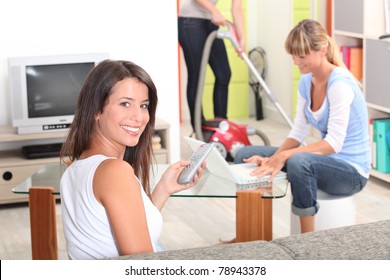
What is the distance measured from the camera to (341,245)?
188cm

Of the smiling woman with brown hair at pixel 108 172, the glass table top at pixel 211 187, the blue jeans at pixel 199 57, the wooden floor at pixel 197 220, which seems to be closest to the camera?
the smiling woman with brown hair at pixel 108 172

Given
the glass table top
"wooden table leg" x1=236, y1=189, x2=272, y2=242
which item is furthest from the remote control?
the glass table top

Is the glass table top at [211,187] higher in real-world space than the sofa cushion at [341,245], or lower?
lower

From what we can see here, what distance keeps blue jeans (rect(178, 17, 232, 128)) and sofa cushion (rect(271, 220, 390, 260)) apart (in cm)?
392

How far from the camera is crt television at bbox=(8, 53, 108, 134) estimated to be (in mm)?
4738

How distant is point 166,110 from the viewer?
209 inches

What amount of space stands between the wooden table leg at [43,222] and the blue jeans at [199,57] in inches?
99.7

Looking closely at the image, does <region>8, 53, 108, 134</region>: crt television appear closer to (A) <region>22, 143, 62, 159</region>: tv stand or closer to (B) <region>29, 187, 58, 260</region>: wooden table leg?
(A) <region>22, 143, 62, 159</region>: tv stand

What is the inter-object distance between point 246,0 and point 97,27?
98.3 inches

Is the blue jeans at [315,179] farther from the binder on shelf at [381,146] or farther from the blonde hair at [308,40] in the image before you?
the binder on shelf at [381,146]

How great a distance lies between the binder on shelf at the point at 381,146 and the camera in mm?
5078

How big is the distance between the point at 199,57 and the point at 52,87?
1.37m

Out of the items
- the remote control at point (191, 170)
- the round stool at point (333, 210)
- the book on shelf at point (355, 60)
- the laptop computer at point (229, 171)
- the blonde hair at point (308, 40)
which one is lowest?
the round stool at point (333, 210)

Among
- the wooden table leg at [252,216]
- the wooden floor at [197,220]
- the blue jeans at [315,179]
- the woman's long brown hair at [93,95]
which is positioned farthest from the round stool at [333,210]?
the woman's long brown hair at [93,95]
